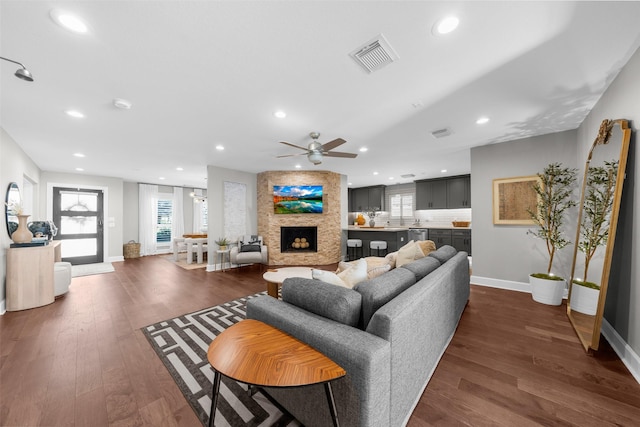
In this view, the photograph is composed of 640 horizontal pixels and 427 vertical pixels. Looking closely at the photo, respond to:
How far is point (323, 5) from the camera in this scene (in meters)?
1.46

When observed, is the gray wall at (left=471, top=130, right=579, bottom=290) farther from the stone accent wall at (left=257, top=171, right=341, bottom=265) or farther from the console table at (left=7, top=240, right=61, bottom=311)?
the console table at (left=7, top=240, right=61, bottom=311)

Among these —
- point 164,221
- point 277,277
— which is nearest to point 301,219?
point 277,277

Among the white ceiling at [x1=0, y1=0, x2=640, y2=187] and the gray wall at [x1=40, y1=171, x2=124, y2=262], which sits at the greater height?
the white ceiling at [x1=0, y1=0, x2=640, y2=187]

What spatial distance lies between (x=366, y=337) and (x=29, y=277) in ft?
16.7

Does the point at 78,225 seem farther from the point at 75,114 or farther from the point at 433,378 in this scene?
the point at 433,378

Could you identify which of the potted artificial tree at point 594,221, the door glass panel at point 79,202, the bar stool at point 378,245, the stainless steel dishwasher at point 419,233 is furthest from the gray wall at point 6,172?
the stainless steel dishwasher at point 419,233

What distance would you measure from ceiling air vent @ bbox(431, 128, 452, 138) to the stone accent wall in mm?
3207

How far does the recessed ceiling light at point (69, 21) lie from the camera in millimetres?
1497

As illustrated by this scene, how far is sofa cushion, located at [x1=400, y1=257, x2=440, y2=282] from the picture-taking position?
214cm

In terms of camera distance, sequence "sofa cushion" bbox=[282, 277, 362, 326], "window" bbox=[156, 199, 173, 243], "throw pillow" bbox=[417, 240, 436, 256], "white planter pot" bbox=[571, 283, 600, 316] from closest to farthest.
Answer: "sofa cushion" bbox=[282, 277, 362, 326] < "white planter pot" bbox=[571, 283, 600, 316] < "throw pillow" bbox=[417, 240, 436, 256] < "window" bbox=[156, 199, 173, 243]

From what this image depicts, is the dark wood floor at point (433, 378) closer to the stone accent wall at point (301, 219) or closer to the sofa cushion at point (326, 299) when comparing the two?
the sofa cushion at point (326, 299)

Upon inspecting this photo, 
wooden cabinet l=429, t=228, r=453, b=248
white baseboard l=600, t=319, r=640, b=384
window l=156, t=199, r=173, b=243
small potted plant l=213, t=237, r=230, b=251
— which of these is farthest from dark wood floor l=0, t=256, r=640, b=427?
window l=156, t=199, r=173, b=243

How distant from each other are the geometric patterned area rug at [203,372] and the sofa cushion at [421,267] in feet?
4.74

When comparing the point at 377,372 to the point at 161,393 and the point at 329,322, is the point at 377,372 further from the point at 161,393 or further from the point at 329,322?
the point at 161,393
